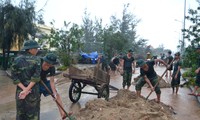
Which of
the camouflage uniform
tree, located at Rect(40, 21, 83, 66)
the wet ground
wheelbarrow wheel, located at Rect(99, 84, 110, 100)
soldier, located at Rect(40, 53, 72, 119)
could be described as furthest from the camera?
tree, located at Rect(40, 21, 83, 66)

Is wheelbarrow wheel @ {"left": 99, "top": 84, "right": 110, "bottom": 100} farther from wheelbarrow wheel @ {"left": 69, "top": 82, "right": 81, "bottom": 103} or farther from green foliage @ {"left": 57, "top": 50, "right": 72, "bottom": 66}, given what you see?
green foliage @ {"left": 57, "top": 50, "right": 72, "bottom": 66}

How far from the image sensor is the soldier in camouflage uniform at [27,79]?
4723 millimetres

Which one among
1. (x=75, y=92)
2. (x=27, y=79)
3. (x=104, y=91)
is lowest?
(x=75, y=92)

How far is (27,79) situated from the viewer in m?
4.81

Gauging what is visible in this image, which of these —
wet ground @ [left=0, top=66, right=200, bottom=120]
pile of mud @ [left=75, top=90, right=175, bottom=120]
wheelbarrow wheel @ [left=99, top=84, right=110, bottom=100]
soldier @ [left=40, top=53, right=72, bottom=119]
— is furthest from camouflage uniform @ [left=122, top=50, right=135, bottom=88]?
soldier @ [left=40, top=53, right=72, bottom=119]

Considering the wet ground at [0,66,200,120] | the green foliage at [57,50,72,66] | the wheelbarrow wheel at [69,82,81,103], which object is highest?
the green foliage at [57,50,72,66]

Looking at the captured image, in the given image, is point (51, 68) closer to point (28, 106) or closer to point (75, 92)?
point (28, 106)

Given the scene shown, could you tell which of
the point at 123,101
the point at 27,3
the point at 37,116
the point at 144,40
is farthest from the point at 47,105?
the point at 144,40

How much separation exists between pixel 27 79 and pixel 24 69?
164mm

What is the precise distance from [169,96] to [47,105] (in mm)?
4882

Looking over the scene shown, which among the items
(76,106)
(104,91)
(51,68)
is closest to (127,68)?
(104,91)

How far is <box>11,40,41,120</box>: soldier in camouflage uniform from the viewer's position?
15.5 feet

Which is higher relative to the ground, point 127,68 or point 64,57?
point 127,68

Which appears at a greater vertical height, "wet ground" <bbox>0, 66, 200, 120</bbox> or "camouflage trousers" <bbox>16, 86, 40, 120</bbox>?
"camouflage trousers" <bbox>16, 86, 40, 120</bbox>
